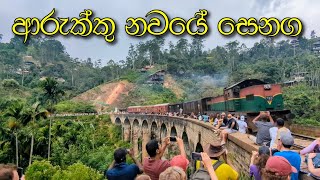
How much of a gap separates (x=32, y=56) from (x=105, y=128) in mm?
81577

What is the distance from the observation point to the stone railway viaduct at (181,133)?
30.7 ft

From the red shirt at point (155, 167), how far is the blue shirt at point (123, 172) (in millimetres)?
134

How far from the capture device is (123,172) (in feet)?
14.8

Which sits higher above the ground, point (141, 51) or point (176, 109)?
point (141, 51)

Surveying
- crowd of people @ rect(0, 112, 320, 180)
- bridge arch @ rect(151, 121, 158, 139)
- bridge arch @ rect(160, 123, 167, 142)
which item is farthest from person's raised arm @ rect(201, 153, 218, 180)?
bridge arch @ rect(151, 121, 158, 139)

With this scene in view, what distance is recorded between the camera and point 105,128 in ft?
197

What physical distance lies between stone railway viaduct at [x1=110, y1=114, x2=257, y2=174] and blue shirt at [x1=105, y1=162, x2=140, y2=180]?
127 centimetres

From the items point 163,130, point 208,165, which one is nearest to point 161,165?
point 208,165

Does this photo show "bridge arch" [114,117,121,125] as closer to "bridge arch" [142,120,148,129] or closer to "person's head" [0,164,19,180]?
"bridge arch" [142,120,148,129]

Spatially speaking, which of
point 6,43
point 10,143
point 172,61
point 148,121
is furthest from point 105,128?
point 6,43

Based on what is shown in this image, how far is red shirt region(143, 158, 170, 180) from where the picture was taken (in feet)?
14.8

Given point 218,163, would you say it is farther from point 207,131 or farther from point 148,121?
point 148,121

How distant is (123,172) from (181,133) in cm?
2506

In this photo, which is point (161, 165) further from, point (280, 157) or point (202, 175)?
point (280, 157)
